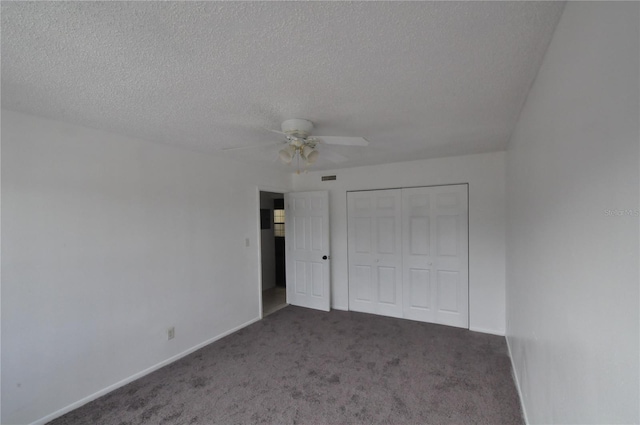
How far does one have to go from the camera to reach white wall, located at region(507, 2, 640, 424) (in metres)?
0.63

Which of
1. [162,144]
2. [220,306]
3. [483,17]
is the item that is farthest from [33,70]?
[220,306]

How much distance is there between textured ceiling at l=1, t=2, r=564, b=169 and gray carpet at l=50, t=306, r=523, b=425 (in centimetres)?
229

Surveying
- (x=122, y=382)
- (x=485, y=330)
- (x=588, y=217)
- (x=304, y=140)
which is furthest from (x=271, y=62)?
(x=485, y=330)

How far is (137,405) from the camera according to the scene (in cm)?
221

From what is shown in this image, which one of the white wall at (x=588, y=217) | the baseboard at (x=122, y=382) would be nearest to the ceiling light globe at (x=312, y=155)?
the white wall at (x=588, y=217)

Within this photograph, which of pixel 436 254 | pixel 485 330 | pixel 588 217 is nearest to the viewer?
pixel 588 217

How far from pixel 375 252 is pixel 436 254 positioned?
859 mm

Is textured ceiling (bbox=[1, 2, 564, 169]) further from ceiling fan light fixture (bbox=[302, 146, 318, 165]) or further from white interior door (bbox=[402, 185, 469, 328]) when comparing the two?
white interior door (bbox=[402, 185, 469, 328])

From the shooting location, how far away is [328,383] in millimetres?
2453

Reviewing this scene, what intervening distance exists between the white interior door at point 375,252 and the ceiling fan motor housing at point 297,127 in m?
2.20

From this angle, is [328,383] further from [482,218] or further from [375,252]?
[482,218]

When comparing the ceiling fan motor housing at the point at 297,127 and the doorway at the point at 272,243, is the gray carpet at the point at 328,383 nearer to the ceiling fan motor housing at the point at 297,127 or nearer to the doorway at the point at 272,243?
the ceiling fan motor housing at the point at 297,127

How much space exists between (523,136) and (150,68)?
2478 millimetres

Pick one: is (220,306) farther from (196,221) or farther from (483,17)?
(483,17)
